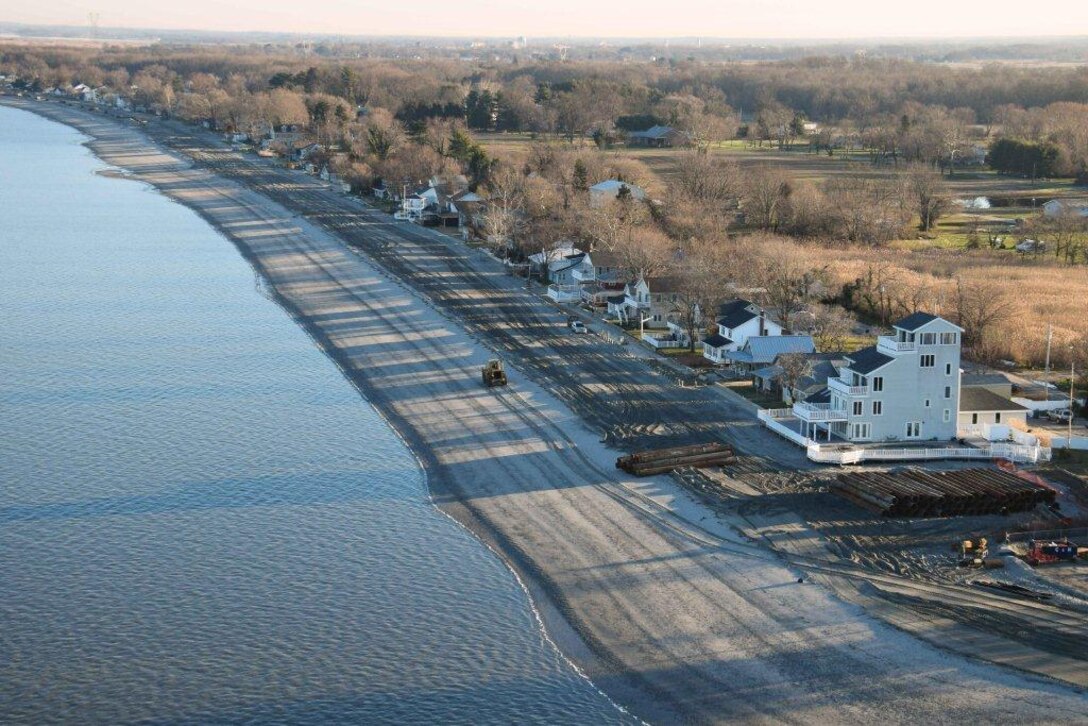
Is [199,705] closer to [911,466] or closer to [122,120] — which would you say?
[911,466]

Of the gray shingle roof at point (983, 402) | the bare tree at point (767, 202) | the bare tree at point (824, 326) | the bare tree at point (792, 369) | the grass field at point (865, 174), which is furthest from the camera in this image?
the grass field at point (865, 174)

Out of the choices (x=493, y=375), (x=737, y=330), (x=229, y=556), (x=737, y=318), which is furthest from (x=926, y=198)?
(x=229, y=556)

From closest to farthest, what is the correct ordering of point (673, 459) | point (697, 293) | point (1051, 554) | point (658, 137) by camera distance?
point (1051, 554), point (673, 459), point (697, 293), point (658, 137)

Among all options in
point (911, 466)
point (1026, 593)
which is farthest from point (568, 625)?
point (911, 466)

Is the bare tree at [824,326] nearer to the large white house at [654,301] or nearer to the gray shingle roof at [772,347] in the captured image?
the gray shingle roof at [772,347]

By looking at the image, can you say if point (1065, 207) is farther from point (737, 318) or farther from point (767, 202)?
point (737, 318)

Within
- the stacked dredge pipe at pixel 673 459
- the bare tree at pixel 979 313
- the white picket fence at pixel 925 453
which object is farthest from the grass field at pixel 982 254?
the stacked dredge pipe at pixel 673 459
